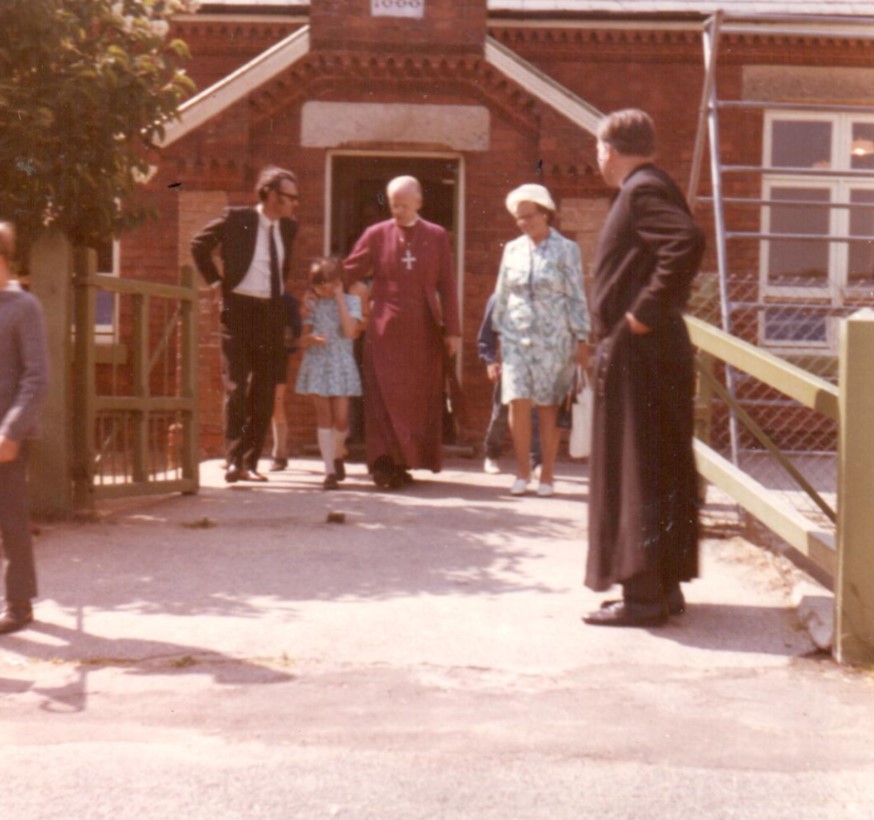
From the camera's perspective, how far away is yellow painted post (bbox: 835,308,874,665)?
508cm

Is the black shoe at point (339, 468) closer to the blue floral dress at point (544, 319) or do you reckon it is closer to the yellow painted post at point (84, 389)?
the blue floral dress at point (544, 319)

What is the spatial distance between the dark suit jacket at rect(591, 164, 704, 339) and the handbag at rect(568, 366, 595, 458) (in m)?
3.94

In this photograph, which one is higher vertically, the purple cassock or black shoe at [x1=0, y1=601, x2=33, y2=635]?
the purple cassock

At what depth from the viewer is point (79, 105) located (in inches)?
306

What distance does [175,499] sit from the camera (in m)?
9.24

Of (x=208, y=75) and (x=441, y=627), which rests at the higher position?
(x=208, y=75)

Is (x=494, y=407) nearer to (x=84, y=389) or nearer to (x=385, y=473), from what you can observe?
(x=385, y=473)

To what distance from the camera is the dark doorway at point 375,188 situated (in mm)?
13758

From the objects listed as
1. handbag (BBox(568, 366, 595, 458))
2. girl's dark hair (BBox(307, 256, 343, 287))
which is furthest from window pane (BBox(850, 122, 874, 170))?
girl's dark hair (BBox(307, 256, 343, 287))

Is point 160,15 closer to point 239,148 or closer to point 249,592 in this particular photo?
point 249,592

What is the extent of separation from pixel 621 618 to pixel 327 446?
182 inches

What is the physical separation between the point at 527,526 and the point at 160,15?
11.3 feet

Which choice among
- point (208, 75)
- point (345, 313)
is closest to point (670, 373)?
point (345, 313)

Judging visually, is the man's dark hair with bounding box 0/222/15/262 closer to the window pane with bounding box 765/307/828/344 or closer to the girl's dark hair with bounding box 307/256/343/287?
the girl's dark hair with bounding box 307/256/343/287
